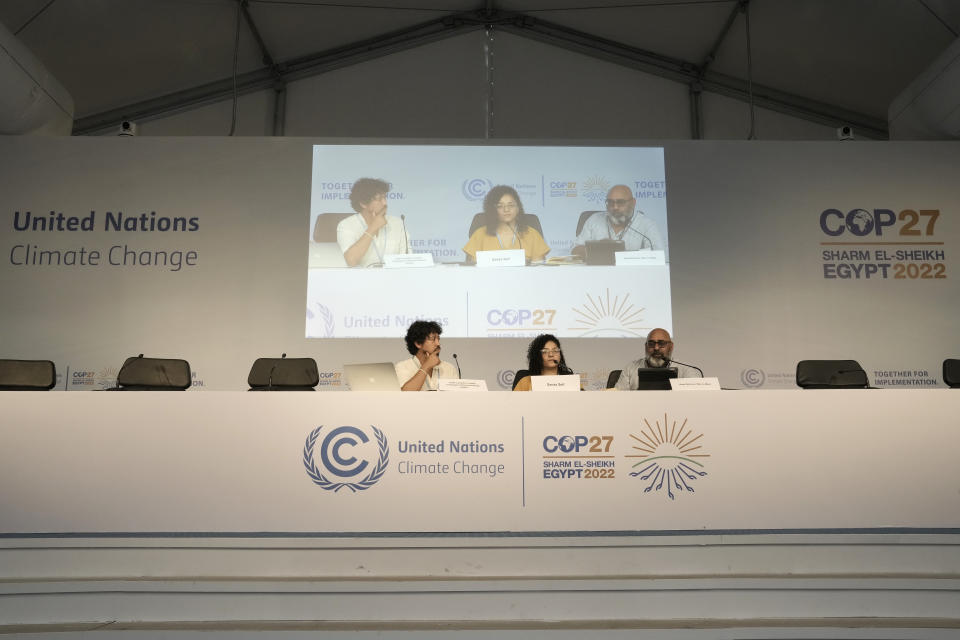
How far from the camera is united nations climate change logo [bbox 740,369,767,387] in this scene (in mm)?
5668

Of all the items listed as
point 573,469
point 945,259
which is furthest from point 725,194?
point 573,469

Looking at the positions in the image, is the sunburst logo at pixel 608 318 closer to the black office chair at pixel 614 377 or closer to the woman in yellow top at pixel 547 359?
the black office chair at pixel 614 377

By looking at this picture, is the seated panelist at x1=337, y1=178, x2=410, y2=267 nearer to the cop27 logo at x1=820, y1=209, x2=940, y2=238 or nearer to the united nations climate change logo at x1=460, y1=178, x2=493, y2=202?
the united nations climate change logo at x1=460, y1=178, x2=493, y2=202

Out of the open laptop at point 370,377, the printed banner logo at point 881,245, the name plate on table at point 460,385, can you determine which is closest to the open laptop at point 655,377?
the name plate on table at point 460,385

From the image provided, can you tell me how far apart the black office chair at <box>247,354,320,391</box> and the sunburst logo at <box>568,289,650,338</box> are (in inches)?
106

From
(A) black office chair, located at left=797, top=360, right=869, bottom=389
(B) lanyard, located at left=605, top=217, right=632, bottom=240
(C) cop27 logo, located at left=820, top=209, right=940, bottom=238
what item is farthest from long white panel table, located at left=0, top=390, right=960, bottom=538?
(C) cop27 logo, located at left=820, top=209, right=940, bottom=238

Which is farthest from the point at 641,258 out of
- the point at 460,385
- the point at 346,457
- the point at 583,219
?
the point at 346,457

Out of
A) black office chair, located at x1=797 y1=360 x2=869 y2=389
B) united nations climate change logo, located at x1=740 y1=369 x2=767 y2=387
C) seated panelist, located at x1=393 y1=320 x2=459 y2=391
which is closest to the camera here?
black office chair, located at x1=797 y1=360 x2=869 y2=389

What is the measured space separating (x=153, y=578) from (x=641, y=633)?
6.01ft

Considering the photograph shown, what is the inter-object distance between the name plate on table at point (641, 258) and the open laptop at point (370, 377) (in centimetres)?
289

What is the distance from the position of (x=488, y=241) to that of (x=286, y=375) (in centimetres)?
274

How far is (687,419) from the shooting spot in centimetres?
293

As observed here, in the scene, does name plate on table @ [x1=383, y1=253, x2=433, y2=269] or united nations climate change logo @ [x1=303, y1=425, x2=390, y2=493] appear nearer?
united nations climate change logo @ [x1=303, y1=425, x2=390, y2=493]

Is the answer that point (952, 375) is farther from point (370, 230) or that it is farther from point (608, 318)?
point (370, 230)
